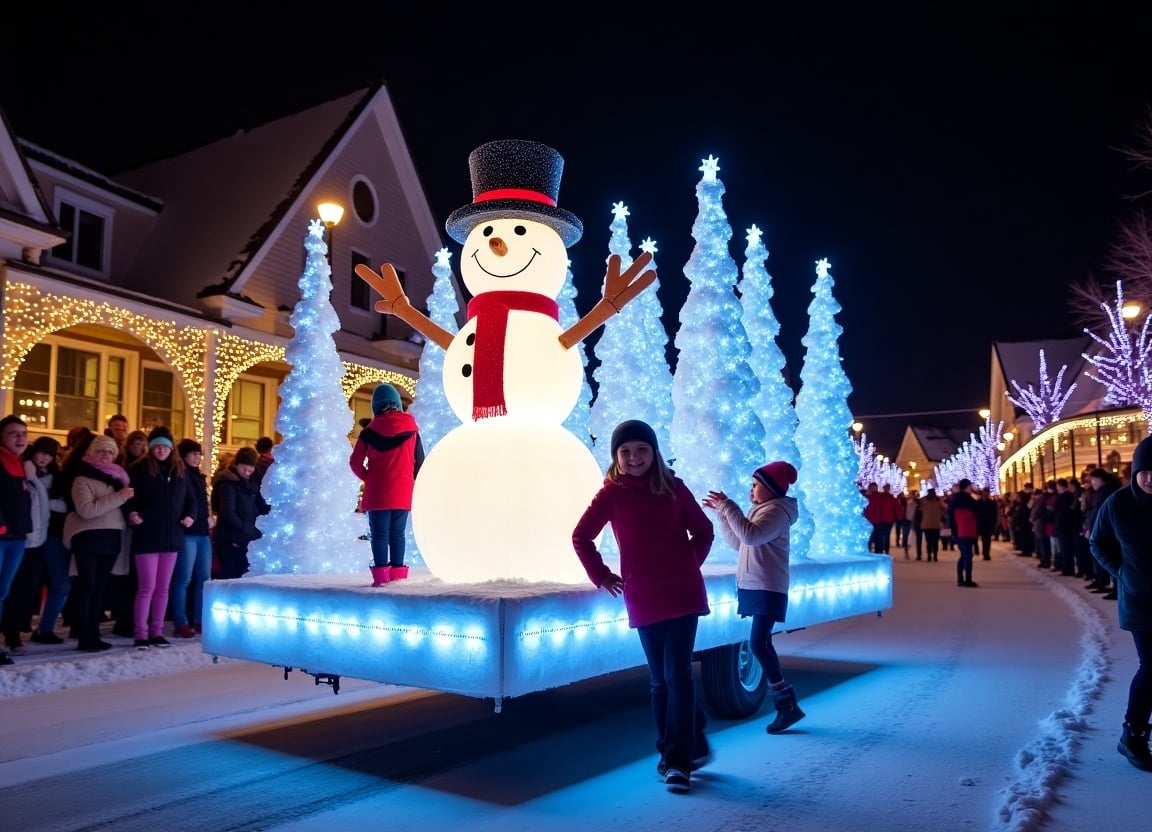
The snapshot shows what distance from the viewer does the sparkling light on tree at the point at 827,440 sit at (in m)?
12.5

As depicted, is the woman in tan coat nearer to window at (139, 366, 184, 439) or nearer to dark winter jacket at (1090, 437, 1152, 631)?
dark winter jacket at (1090, 437, 1152, 631)

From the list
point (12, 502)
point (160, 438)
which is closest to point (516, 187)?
point (160, 438)

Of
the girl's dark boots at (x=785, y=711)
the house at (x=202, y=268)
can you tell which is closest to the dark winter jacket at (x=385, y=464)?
the girl's dark boots at (x=785, y=711)

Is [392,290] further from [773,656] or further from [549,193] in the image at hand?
[773,656]

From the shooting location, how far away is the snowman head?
659 cm

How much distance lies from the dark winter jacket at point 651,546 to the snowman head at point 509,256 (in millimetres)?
2173

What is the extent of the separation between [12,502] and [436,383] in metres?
6.95

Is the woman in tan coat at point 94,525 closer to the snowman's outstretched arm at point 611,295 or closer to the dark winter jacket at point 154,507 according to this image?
the dark winter jacket at point 154,507

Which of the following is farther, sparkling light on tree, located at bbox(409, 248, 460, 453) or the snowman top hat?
sparkling light on tree, located at bbox(409, 248, 460, 453)

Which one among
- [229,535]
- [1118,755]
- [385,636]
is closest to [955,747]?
[1118,755]

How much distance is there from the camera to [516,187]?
22.3 feet

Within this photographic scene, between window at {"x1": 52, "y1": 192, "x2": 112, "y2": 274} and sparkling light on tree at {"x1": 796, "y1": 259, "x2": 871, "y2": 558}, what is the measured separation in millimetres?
12519

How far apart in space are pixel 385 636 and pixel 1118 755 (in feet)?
13.8

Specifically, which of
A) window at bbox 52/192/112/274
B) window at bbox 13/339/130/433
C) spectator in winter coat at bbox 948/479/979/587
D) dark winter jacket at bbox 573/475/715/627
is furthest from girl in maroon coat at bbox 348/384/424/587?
spectator in winter coat at bbox 948/479/979/587
